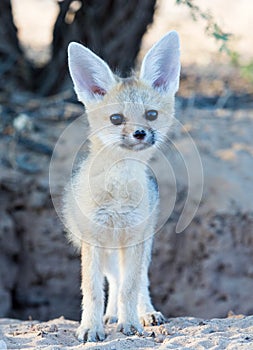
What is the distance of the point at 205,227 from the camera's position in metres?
6.90

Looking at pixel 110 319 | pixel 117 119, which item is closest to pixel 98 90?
pixel 117 119

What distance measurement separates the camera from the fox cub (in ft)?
14.0

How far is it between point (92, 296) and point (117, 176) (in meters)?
0.75

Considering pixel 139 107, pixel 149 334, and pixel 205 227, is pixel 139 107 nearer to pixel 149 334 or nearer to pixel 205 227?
pixel 149 334

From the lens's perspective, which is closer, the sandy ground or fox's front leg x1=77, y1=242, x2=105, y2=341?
the sandy ground

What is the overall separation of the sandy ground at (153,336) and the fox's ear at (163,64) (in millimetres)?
1526

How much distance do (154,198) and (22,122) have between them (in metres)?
2.95

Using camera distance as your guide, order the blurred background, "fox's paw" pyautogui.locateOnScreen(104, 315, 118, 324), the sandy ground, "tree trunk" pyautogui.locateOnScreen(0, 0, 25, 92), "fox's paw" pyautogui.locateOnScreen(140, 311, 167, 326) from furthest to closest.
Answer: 1. "tree trunk" pyautogui.locateOnScreen(0, 0, 25, 92)
2. the blurred background
3. "fox's paw" pyautogui.locateOnScreen(104, 315, 118, 324)
4. "fox's paw" pyautogui.locateOnScreen(140, 311, 167, 326)
5. the sandy ground

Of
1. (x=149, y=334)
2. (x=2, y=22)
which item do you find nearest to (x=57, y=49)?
(x=2, y=22)

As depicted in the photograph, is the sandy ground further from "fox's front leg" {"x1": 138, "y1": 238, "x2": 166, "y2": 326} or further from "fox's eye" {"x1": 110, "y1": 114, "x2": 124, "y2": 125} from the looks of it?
"fox's eye" {"x1": 110, "y1": 114, "x2": 124, "y2": 125}

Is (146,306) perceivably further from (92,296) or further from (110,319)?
(92,296)

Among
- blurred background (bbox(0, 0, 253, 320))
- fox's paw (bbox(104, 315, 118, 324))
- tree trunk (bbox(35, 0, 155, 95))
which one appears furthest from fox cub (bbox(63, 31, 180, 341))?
tree trunk (bbox(35, 0, 155, 95))

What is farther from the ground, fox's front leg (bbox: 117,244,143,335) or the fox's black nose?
the fox's black nose

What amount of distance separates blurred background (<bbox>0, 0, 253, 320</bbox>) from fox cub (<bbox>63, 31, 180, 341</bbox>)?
84.9 inches
